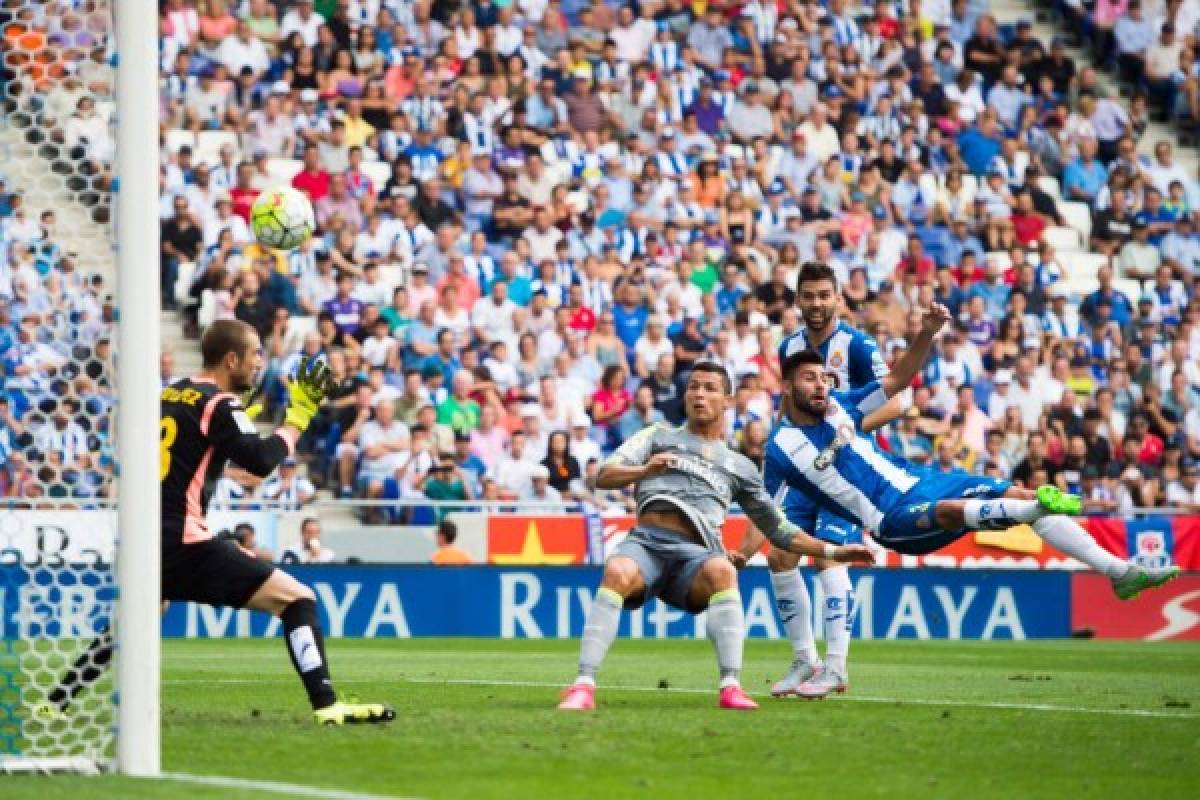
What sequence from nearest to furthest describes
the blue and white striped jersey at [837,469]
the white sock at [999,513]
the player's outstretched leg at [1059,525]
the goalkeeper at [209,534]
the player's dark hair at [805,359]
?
the goalkeeper at [209,534]
the player's outstretched leg at [1059,525]
the white sock at [999,513]
the player's dark hair at [805,359]
the blue and white striped jersey at [837,469]

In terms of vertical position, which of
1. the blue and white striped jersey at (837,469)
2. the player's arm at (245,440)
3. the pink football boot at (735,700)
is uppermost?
the player's arm at (245,440)

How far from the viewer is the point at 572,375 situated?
81.4ft

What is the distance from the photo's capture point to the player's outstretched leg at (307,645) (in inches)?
394

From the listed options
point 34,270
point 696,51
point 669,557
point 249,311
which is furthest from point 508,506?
point 34,270

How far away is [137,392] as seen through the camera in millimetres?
8375

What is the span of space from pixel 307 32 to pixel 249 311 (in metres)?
5.11

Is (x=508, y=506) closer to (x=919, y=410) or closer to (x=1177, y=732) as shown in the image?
(x=919, y=410)

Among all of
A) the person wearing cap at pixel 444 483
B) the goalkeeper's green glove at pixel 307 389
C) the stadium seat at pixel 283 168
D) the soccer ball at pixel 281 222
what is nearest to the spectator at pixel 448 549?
the person wearing cap at pixel 444 483

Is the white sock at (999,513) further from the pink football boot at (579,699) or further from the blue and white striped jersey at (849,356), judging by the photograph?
the pink football boot at (579,699)

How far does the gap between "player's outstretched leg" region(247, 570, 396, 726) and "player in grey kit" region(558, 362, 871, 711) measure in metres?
1.29

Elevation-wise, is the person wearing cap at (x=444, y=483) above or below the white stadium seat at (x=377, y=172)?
below

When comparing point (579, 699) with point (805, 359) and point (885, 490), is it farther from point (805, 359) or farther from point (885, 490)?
point (805, 359)

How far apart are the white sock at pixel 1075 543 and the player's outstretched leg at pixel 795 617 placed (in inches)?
56.9

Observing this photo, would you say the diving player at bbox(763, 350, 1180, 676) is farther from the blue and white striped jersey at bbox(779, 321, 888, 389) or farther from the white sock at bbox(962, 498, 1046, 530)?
the blue and white striped jersey at bbox(779, 321, 888, 389)
